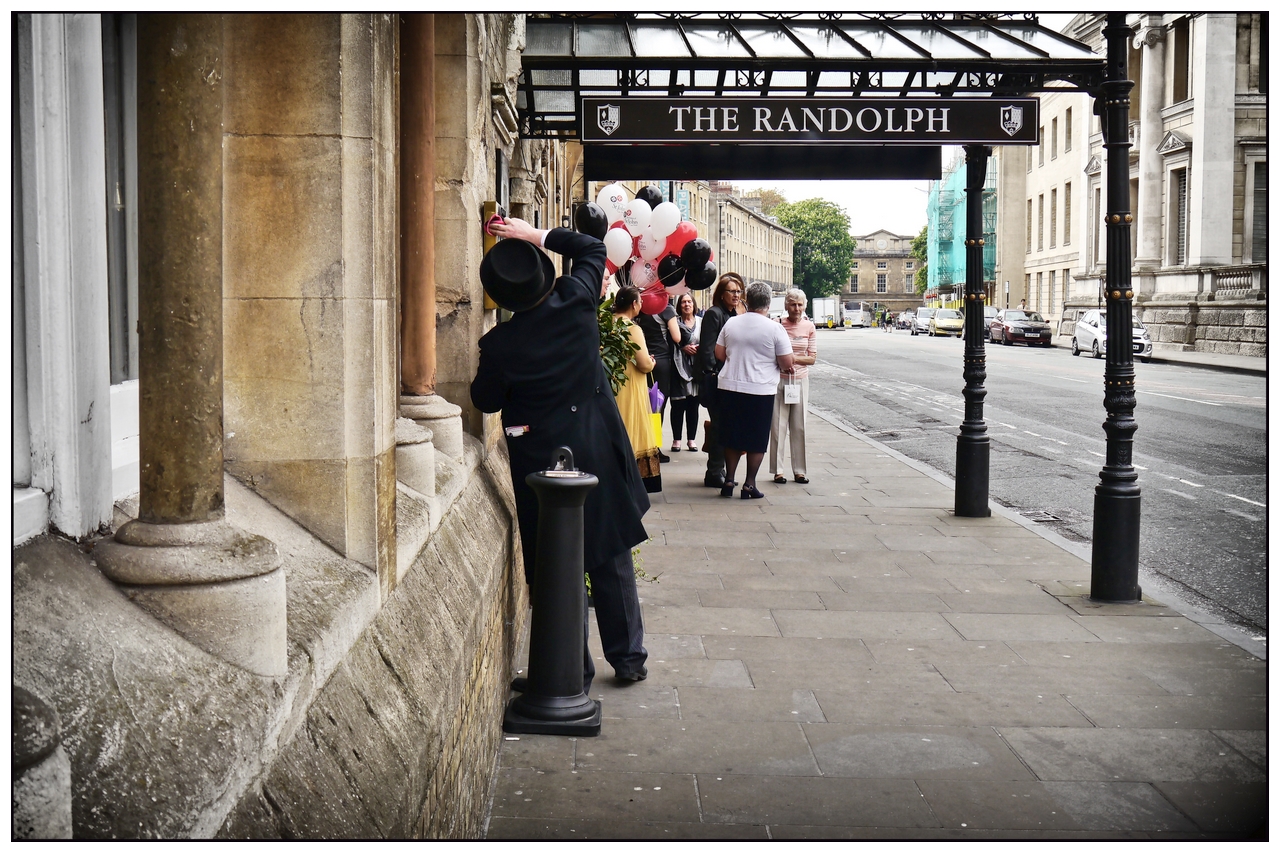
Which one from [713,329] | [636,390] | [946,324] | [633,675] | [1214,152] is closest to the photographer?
[633,675]

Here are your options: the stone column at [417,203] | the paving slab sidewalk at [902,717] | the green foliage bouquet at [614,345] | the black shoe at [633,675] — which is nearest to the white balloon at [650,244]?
the green foliage bouquet at [614,345]

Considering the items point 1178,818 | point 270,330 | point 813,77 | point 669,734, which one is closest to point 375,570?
point 270,330

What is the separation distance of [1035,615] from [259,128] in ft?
15.5

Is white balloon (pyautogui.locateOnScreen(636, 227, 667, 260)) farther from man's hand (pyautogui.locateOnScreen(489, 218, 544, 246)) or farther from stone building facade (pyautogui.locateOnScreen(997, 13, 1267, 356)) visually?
stone building facade (pyautogui.locateOnScreen(997, 13, 1267, 356))

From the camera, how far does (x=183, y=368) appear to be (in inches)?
A: 85.9

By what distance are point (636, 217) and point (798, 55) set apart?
2.46 meters

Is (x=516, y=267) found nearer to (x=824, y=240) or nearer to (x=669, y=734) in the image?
(x=669, y=734)

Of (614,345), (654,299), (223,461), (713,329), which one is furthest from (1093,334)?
(223,461)

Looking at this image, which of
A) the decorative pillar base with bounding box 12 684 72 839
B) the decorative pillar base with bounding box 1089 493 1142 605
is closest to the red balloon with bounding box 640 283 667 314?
the decorative pillar base with bounding box 1089 493 1142 605

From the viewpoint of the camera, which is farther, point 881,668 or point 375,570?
point 881,668

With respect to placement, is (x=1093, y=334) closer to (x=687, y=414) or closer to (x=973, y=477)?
(x=687, y=414)

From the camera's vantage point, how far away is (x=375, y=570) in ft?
10.3

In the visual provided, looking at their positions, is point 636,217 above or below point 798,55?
below

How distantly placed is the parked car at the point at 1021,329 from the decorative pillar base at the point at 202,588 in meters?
47.0
